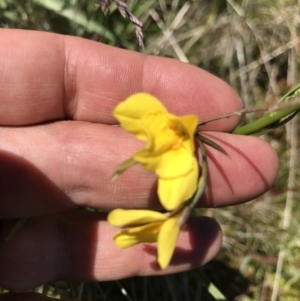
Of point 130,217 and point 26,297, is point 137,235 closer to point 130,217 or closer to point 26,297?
point 130,217

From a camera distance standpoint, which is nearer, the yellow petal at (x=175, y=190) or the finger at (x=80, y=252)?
the yellow petal at (x=175, y=190)

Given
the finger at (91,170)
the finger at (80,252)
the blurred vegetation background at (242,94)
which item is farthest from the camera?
the blurred vegetation background at (242,94)

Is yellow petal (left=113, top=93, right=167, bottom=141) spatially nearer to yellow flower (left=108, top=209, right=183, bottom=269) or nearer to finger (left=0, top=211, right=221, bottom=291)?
yellow flower (left=108, top=209, right=183, bottom=269)

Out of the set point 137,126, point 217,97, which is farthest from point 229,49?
point 137,126

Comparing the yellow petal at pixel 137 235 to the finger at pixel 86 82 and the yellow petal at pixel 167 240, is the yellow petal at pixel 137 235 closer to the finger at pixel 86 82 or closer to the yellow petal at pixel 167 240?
the yellow petal at pixel 167 240

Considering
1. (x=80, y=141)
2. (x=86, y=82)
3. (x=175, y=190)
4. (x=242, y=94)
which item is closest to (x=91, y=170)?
(x=80, y=141)

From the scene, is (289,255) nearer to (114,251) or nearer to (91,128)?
(114,251)

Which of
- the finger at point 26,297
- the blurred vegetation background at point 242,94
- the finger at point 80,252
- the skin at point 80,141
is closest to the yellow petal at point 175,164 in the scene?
the skin at point 80,141

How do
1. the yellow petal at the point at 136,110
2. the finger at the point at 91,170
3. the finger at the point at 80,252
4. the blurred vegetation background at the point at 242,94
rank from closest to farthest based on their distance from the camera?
the yellow petal at the point at 136,110 < the finger at the point at 91,170 < the finger at the point at 80,252 < the blurred vegetation background at the point at 242,94
